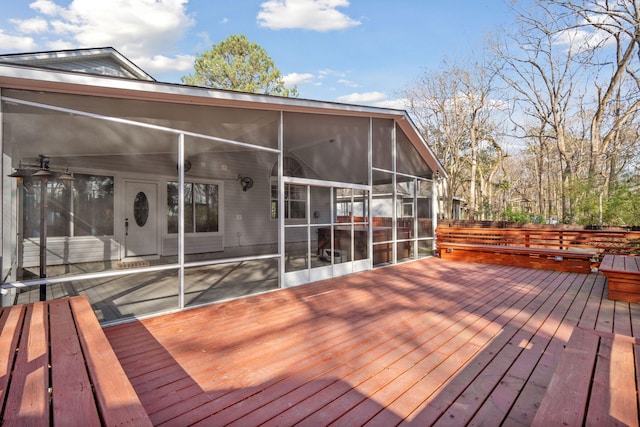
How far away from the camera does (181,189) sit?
12.5ft

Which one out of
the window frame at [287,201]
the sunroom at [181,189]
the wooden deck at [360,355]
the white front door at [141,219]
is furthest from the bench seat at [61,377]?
the white front door at [141,219]

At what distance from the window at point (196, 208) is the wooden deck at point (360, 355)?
4.68 meters

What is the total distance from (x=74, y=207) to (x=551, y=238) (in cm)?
1076

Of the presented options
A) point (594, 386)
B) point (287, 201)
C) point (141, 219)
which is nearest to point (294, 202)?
point (287, 201)

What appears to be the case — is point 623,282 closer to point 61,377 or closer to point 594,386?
point 594,386

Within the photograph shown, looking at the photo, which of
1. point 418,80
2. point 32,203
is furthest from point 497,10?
point 32,203

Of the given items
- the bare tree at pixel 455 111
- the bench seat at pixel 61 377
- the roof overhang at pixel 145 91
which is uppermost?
the bare tree at pixel 455 111

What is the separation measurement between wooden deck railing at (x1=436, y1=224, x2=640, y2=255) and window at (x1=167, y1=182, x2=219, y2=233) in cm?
619

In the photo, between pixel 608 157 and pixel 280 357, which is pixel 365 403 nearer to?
pixel 280 357

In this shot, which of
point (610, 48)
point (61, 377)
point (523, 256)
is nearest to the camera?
point (61, 377)

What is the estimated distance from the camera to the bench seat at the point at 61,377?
123 centimetres

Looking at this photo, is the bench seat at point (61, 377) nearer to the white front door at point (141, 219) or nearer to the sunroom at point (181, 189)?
the sunroom at point (181, 189)

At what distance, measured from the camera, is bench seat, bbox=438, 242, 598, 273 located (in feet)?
21.4

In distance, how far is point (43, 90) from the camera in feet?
10.3
